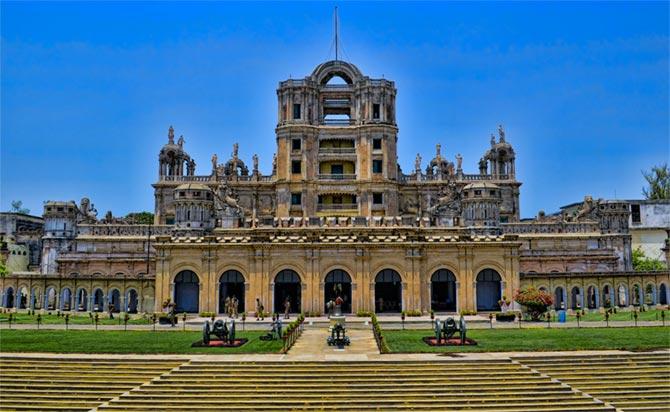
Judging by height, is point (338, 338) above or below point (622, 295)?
below

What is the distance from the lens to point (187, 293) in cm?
5912

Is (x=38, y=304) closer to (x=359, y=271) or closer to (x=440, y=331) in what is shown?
(x=359, y=271)

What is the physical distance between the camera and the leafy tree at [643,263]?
79.1 metres

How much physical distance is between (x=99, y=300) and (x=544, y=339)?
154ft

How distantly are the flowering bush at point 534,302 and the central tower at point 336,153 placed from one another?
28.8 m

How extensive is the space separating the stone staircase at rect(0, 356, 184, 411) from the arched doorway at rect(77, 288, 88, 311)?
3675 centimetres

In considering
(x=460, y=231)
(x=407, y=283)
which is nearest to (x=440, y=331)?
(x=407, y=283)

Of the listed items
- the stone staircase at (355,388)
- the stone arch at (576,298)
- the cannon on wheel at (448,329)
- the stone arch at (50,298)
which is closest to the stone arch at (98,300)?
the stone arch at (50,298)

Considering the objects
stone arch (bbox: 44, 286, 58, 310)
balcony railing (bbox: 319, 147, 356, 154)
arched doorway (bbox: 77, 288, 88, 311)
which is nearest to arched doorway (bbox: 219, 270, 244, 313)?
arched doorway (bbox: 77, 288, 88, 311)

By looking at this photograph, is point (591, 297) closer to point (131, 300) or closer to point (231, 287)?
point (231, 287)

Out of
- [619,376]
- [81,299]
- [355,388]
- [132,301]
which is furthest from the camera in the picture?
[81,299]

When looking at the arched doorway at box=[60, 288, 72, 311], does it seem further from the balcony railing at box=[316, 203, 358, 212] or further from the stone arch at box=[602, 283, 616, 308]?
the stone arch at box=[602, 283, 616, 308]

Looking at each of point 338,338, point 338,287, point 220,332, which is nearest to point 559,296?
point 338,287

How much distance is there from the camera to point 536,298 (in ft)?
164
